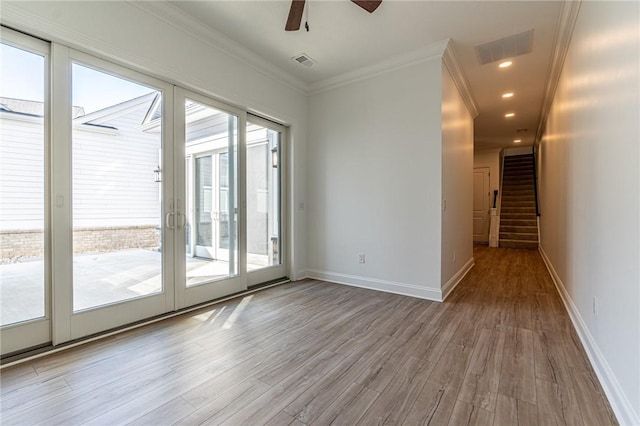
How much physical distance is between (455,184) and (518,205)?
6102 millimetres

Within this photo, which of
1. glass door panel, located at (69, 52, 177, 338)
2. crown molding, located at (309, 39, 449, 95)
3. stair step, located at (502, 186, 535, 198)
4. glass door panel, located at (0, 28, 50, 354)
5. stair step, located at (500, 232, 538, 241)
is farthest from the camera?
stair step, located at (502, 186, 535, 198)

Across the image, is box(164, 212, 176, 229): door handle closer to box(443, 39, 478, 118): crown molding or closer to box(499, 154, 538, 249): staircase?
box(443, 39, 478, 118): crown molding

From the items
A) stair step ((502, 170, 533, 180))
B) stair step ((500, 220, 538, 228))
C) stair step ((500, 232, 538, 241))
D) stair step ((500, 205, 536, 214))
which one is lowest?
stair step ((500, 232, 538, 241))

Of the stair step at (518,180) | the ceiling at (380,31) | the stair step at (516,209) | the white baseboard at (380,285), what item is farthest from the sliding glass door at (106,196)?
the stair step at (518,180)

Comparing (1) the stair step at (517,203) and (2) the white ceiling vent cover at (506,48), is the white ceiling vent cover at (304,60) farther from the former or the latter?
(1) the stair step at (517,203)

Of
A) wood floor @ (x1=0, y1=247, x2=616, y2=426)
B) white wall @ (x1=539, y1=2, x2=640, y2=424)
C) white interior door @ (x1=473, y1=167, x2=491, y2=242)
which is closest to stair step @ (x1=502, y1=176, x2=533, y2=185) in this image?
white interior door @ (x1=473, y1=167, x2=491, y2=242)

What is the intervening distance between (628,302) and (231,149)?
355cm

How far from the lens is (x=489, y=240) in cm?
787

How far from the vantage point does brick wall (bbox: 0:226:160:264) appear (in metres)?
1.95

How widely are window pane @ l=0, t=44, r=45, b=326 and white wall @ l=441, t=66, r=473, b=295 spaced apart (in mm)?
3755

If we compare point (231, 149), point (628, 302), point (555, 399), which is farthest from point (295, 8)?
point (555, 399)

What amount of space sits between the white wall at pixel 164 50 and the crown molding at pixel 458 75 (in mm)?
2075

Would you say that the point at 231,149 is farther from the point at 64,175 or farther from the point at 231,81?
the point at 64,175

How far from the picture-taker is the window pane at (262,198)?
375cm
